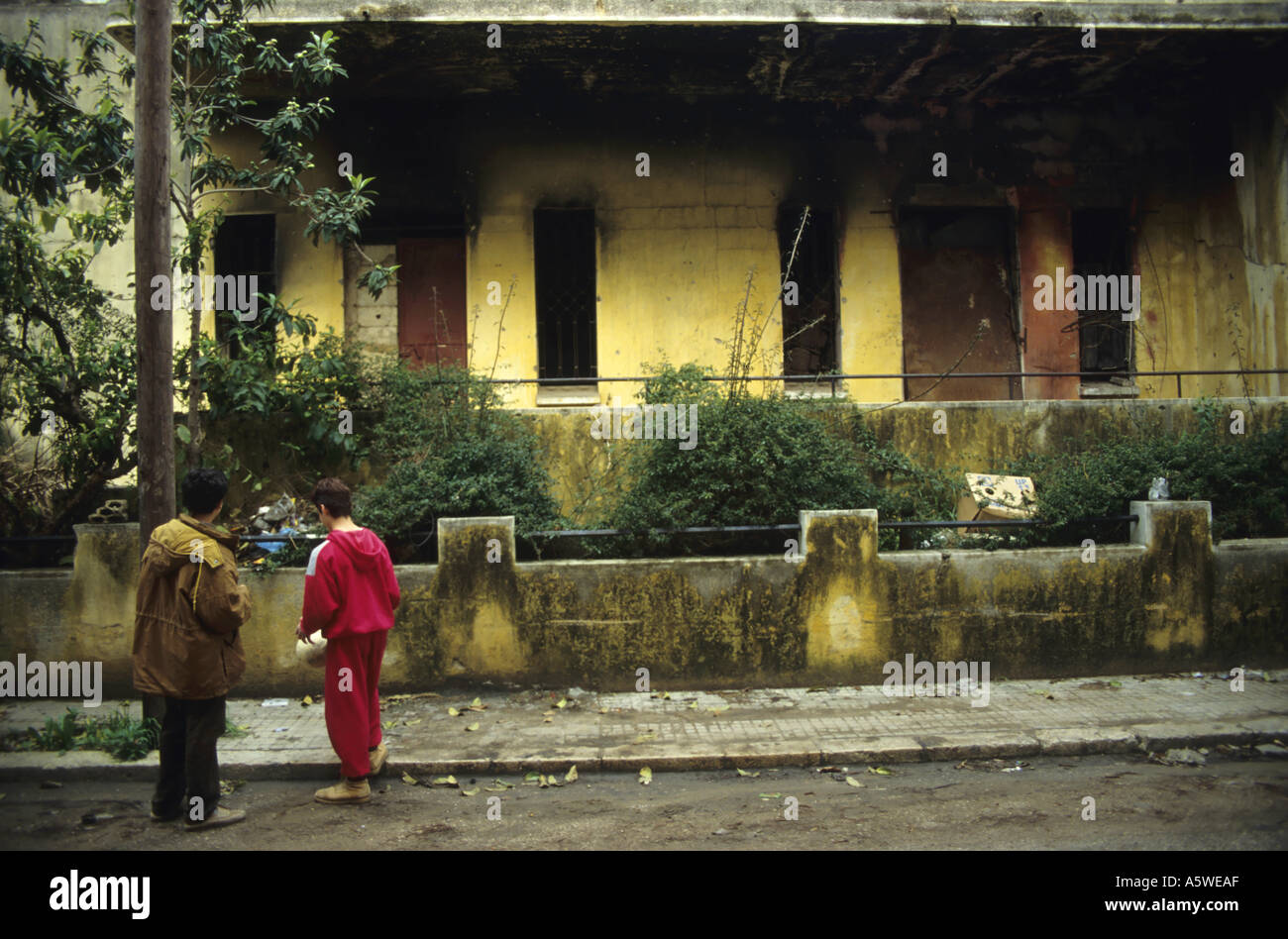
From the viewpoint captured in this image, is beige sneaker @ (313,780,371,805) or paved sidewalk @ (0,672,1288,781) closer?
beige sneaker @ (313,780,371,805)

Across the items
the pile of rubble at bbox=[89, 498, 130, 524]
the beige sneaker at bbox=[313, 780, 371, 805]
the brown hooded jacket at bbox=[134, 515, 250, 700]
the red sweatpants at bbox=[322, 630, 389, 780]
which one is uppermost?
the pile of rubble at bbox=[89, 498, 130, 524]

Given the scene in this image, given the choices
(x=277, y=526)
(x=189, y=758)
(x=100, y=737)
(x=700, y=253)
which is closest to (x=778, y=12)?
(x=700, y=253)

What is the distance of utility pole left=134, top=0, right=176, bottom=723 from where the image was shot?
6.23 meters

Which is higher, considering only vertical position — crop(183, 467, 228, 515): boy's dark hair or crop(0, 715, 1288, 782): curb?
crop(183, 467, 228, 515): boy's dark hair

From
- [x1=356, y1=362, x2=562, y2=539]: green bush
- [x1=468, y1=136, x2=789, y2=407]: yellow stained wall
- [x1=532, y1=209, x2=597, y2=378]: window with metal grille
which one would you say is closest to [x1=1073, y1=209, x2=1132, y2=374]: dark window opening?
[x1=468, y1=136, x2=789, y2=407]: yellow stained wall

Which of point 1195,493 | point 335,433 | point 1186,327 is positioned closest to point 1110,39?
point 1186,327

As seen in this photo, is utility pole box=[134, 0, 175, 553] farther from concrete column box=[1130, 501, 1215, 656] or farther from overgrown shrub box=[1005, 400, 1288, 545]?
concrete column box=[1130, 501, 1215, 656]

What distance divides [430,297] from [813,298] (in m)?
4.87

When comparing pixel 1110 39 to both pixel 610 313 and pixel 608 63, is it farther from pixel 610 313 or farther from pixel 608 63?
pixel 610 313

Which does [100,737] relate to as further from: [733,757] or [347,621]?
[733,757]

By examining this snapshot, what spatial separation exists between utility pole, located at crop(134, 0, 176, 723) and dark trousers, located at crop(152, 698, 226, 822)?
124 centimetres

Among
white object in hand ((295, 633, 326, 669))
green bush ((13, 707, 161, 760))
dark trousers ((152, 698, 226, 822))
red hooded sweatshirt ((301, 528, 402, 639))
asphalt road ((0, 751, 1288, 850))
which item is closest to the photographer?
asphalt road ((0, 751, 1288, 850))

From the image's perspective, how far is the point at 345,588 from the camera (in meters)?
5.45

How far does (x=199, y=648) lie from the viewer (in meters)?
4.93
